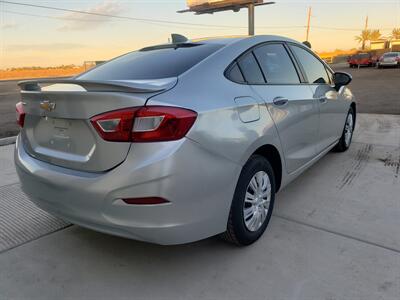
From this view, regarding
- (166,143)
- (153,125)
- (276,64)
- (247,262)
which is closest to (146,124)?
(153,125)

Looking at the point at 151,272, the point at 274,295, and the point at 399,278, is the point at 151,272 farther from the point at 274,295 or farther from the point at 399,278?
the point at 399,278

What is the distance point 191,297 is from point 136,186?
0.80 metres

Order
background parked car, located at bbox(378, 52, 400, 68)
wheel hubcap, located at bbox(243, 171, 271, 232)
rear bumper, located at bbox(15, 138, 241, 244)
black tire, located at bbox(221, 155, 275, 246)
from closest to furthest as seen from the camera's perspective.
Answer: rear bumper, located at bbox(15, 138, 241, 244) < black tire, located at bbox(221, 155, 275, 246) < wheel hubcap, located at bbox(243, 171, 271, 232) < background parked car, located at bbox(378, 52, 400, 68)

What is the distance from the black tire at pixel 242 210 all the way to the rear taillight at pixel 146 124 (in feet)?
2.24

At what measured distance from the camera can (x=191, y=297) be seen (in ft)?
7.22

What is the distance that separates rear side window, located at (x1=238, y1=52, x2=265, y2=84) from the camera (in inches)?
106

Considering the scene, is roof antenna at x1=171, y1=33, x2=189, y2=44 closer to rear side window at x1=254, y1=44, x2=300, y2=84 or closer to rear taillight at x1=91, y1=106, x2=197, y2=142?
rear side window at x1=254, y1=44, x2=300, y2=84

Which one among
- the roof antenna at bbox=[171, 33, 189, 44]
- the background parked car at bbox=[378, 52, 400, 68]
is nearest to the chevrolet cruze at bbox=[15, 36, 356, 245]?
the roof antenna at bbox=[171, 33, 189, 44]

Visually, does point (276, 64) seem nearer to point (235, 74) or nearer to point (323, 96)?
point (235, 74)

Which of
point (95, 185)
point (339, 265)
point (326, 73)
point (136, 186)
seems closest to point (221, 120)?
point (136, 186)

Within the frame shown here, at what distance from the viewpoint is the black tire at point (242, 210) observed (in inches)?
97.1

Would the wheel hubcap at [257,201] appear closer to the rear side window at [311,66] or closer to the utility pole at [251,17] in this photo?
the rear side window at [311,66]

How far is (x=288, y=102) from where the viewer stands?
3033 millimetres

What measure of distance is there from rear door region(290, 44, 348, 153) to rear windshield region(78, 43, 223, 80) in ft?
4.05
